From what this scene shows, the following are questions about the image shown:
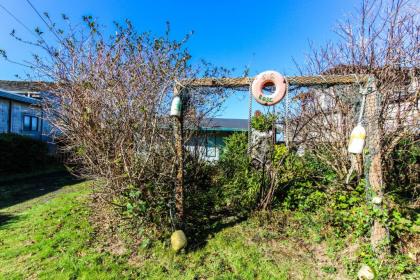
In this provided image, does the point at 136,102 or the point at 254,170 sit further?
the point at 254,170

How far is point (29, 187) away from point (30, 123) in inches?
308

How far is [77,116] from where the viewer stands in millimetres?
3828

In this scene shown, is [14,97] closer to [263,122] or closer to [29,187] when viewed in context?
[29,187]

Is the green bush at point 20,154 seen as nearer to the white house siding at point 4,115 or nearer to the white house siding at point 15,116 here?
the white house siding at point 15,116

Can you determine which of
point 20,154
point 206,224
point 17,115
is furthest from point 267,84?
point 17,115

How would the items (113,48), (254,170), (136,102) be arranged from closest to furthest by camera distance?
(136,102) → (113,48) → (254,170)

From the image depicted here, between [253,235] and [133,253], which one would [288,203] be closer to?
[253,235]

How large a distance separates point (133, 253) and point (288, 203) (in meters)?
2.84

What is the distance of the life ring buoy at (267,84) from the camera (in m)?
3.63

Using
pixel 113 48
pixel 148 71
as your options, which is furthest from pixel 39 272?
pixel 113 48

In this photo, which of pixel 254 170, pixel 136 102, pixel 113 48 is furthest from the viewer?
pixel 254 170

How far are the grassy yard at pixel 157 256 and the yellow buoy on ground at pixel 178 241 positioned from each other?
10 centimetres

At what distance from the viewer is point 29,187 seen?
301 inches

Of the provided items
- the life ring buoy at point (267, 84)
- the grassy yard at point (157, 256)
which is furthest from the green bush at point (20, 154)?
the life ring buoy at point (267, 84)
